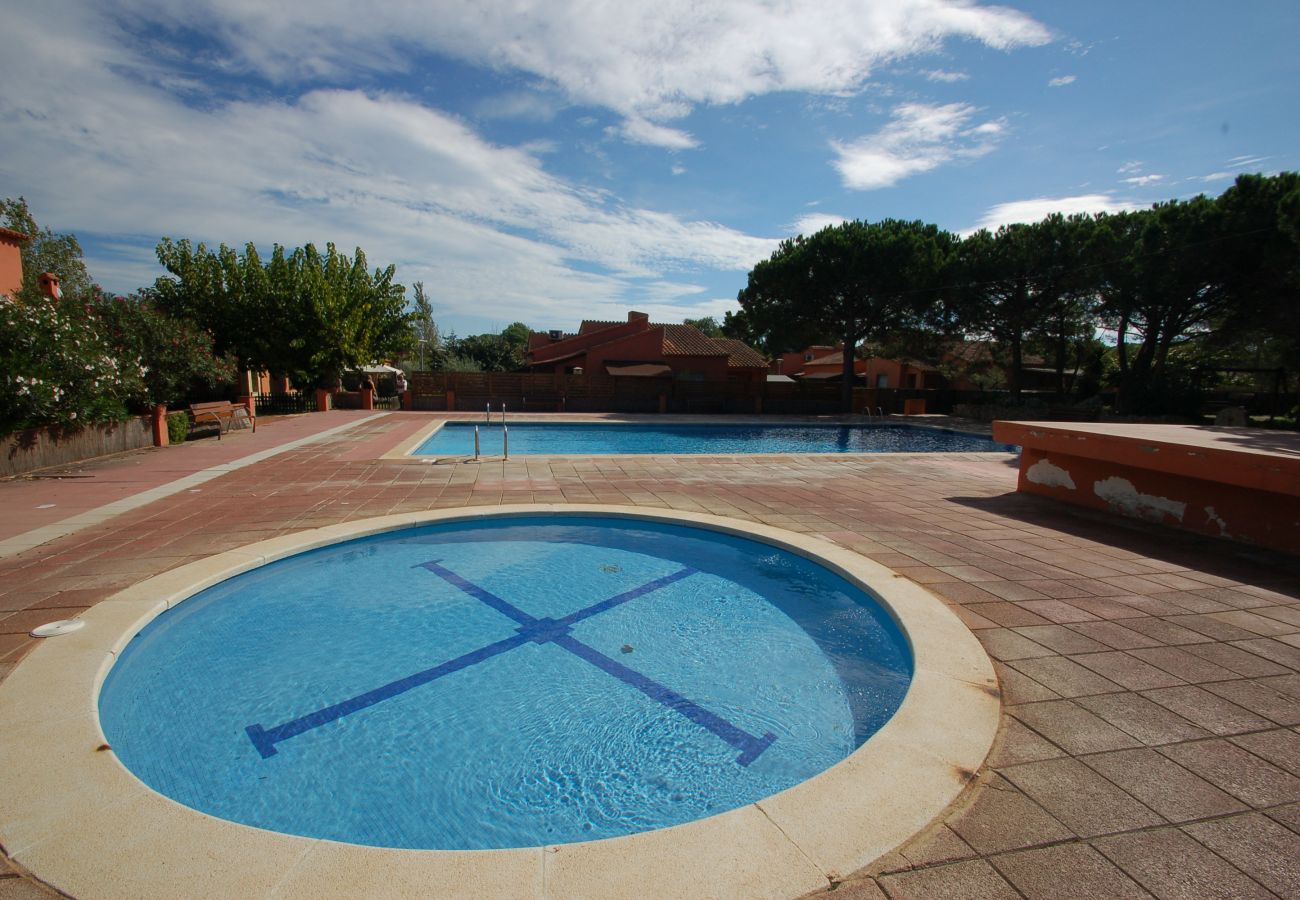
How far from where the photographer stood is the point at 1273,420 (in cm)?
2122

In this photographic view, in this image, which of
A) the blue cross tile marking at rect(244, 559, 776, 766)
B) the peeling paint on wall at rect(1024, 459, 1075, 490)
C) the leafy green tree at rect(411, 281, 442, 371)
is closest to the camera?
the blue cross tile marking at rect(244, 559, 776, 766)

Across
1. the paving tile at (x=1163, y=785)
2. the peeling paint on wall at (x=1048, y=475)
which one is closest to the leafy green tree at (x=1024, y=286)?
the peeling paint on wall at (x=1048, y=475)

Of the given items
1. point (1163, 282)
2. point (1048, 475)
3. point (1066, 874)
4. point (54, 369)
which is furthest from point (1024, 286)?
point (54, 369)

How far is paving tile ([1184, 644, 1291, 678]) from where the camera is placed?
3.42 meters

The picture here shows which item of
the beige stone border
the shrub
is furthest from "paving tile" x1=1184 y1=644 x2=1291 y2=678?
the shrub

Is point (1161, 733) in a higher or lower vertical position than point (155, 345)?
lower

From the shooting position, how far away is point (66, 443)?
1008cm

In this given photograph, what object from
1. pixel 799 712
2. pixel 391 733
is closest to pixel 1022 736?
pixel 799 712

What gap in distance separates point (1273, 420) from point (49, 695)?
31164mm

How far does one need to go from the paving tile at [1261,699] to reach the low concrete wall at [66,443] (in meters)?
13.8

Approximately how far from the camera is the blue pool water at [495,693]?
3.21m

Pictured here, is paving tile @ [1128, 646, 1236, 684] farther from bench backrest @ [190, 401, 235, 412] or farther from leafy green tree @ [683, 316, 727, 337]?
leafy green tree @ [683, 316, 727, 337]

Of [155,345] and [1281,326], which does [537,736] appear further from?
[1281,326]

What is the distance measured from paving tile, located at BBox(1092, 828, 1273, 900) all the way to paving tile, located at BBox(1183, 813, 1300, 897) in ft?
0.16
